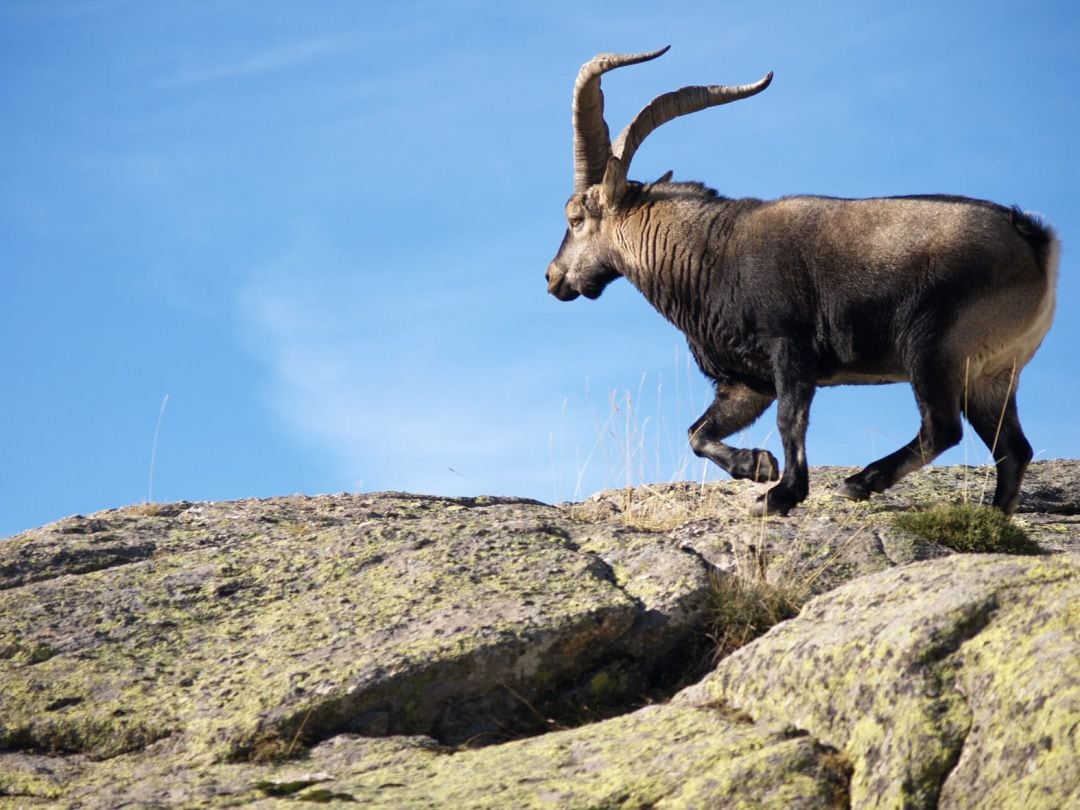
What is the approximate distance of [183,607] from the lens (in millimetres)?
6465

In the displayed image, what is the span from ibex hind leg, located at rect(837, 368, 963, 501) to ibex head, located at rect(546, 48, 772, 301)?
3.31m

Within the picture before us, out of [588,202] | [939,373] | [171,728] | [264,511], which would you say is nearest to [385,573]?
[171,728]

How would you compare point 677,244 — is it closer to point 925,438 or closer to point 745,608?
point 925,438

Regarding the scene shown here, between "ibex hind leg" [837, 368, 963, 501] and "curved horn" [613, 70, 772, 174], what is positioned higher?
"curved horn" [613, 70, 772, 174]

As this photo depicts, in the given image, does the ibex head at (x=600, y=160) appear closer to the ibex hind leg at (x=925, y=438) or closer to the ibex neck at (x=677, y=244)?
the ibex neck at (x=677, y=244)

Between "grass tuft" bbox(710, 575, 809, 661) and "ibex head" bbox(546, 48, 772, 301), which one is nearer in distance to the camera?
"grass tuft" bbox(710, 575, 809, 661)

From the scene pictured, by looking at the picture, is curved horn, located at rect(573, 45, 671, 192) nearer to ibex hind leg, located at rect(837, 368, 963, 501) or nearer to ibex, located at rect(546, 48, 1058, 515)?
ibex, located at rect(546, 48, 1058, 515)

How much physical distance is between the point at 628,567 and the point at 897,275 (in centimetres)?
327

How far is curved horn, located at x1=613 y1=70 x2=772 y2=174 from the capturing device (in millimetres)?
10477

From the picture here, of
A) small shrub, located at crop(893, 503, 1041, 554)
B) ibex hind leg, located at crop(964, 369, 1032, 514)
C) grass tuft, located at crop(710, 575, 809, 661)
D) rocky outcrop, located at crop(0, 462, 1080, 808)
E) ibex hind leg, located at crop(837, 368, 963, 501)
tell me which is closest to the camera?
rocky outcrop, located at crop(0, 462, 1080, 808)

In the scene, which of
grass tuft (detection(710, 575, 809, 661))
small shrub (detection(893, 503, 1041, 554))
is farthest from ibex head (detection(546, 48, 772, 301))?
grass tuft (detection(710, 575, 809, 661))

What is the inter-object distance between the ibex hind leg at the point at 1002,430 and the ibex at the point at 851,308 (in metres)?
0.01

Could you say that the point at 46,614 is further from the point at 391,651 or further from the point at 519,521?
the point at 519,521

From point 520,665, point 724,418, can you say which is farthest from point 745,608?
point 724,418
